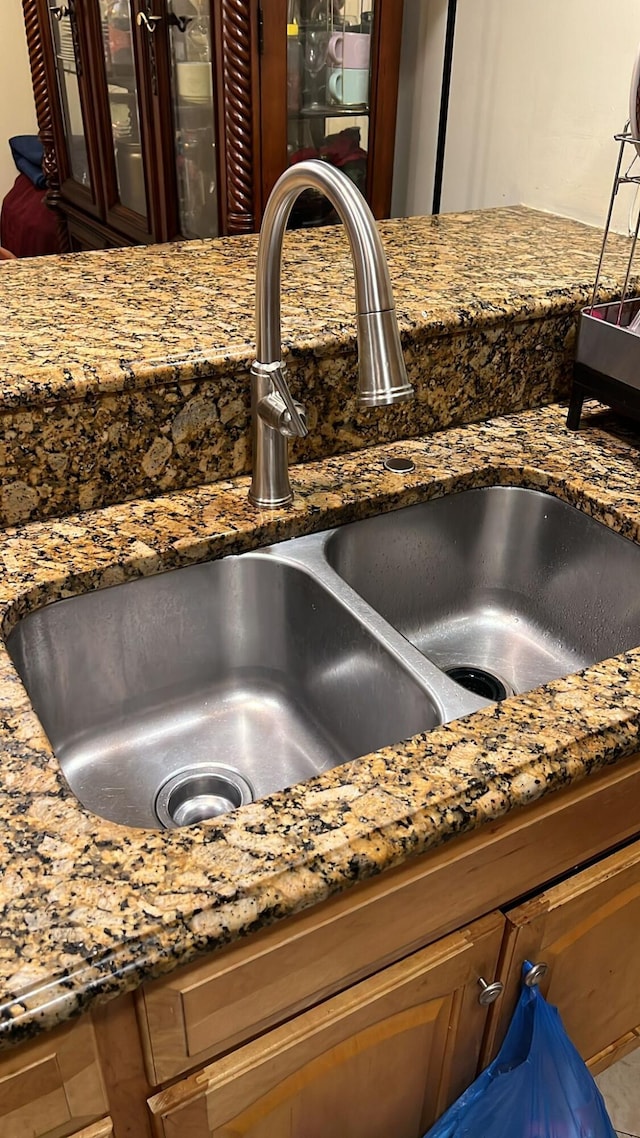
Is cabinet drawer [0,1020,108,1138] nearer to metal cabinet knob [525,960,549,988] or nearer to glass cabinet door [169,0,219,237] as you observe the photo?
metal cabinet knob [525,960,549,988]

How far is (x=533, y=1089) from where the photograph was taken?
0.88m

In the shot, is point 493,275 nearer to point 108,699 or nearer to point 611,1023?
point 108,699

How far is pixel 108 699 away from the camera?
957 millimetres

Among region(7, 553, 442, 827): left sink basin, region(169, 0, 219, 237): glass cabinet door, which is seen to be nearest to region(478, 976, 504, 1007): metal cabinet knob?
region(7, 553, 442, 827): left sink basin

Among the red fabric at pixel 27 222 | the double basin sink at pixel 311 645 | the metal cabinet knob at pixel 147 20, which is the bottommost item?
the red fabric at pixel 27 222

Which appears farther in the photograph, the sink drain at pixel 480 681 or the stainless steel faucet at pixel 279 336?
the sink drain at pixel 480 681

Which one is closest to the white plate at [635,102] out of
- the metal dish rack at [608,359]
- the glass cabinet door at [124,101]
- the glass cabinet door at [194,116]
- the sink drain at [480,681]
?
the metal dish rack at [608,359]

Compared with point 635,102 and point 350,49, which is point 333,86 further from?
point 635,102

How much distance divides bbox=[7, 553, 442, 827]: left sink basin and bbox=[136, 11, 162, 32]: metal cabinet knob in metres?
1.72

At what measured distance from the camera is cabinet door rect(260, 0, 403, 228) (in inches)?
75.1

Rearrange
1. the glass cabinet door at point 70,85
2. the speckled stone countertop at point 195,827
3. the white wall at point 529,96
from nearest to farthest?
the speckled stone countertop at point 195,827 → the white wall at point 529,96 → the glass cabinet door at point 70,85

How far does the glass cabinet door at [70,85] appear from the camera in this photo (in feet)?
8.36

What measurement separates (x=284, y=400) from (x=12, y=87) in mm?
3647

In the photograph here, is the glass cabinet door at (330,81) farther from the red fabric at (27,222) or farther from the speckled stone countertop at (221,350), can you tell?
the red fabric at (27,222)
